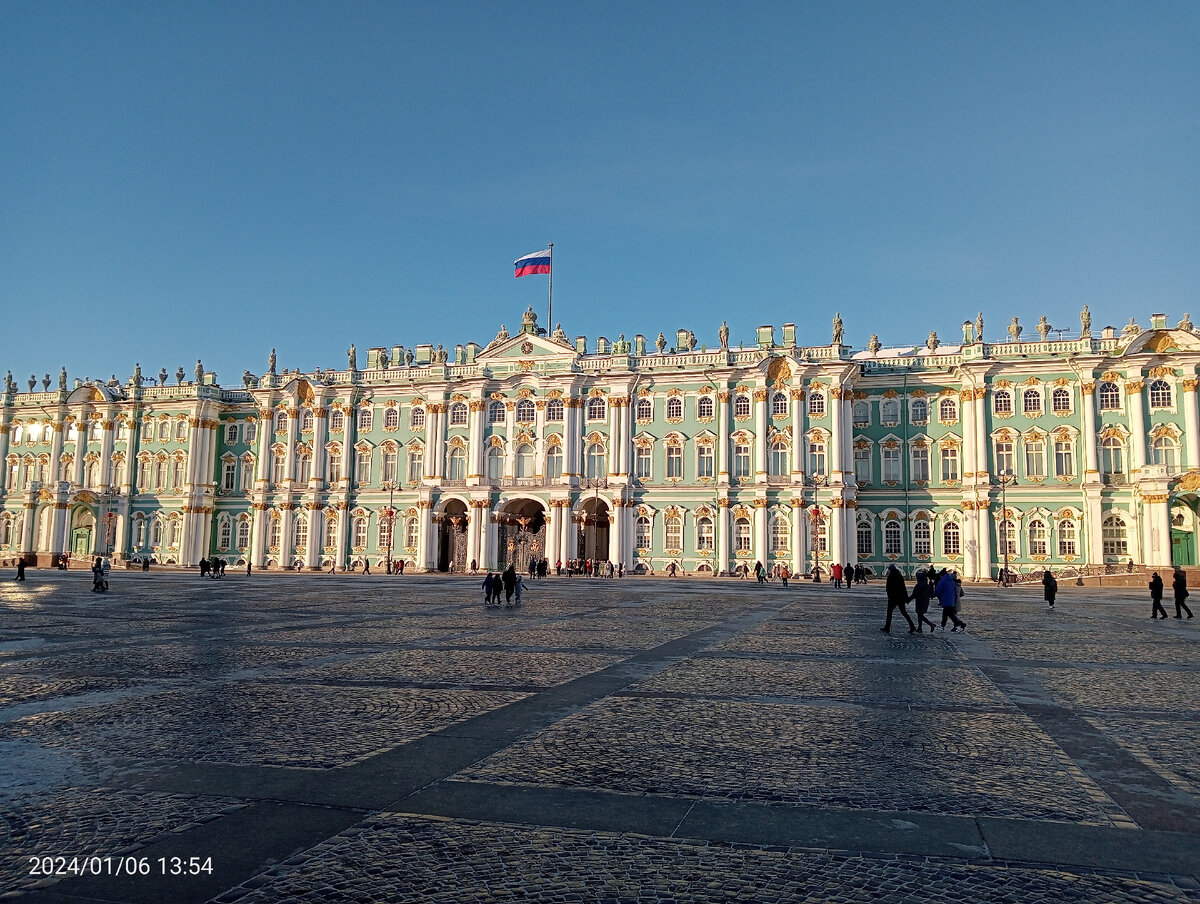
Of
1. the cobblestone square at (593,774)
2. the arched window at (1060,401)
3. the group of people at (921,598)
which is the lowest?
the cobblestone square at (593,774)

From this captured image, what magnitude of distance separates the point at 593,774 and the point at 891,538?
54549 millimetres

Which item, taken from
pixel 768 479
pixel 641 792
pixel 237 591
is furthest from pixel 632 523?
pixel 641 792

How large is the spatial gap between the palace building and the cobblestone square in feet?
142

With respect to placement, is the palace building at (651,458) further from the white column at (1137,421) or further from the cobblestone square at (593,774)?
the cobblestone square at (593,774)

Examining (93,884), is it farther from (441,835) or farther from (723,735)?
(723,735)

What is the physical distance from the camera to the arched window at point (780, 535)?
57.8 metres

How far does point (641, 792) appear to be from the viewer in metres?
6.33

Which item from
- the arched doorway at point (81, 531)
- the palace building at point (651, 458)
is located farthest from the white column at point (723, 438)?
the arched doorway at point (81, 531)

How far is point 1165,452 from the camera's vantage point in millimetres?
53062

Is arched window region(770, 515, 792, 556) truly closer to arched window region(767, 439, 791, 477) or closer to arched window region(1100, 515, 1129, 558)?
arched window region(767, 439, 791, 477)

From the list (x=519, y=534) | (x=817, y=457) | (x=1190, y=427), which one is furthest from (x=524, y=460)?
(x=1190, y=427)

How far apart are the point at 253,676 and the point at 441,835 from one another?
722cm

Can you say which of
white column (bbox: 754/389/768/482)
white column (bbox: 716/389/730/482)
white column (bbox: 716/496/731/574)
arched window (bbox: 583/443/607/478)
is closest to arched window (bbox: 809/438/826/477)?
white column (bbox: 754/389/768/482)

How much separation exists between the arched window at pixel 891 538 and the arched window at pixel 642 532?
617 inches
